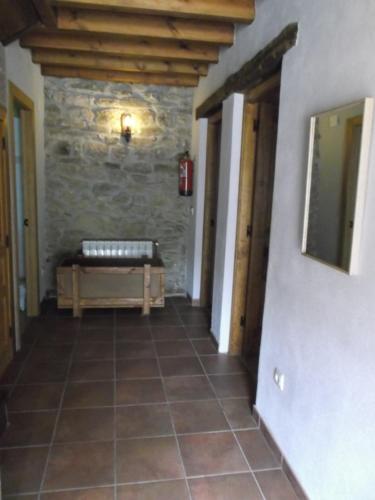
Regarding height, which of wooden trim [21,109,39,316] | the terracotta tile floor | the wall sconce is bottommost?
the terracotta tile floor

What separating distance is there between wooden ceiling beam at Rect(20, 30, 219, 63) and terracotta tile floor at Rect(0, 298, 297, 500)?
2.59 meters

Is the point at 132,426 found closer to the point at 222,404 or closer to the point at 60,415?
the point at 60,415

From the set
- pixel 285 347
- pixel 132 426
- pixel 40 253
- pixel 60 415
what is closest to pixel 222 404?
pixel 132 426

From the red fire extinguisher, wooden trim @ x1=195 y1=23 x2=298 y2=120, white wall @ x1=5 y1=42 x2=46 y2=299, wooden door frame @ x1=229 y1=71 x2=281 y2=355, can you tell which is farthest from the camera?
the red fire extinguisher

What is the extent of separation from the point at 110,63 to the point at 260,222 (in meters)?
2.25

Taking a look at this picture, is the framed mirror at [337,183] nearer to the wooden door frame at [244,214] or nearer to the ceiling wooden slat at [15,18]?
the wooden door frame at [244,214]

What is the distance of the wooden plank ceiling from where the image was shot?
8.52ft

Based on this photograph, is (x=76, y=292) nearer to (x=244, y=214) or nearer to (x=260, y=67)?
(x=244, y=214)

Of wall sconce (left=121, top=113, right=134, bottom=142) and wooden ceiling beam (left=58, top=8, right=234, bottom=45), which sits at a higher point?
wooden ceiling beam (left=58, top=8, right=234, bottom=45)

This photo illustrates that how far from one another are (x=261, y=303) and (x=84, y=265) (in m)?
1.85

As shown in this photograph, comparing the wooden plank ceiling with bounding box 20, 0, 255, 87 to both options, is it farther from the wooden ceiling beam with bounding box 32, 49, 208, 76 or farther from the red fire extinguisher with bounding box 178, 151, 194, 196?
the red fire extinguisher with bounding box 178, 151, 194, 196

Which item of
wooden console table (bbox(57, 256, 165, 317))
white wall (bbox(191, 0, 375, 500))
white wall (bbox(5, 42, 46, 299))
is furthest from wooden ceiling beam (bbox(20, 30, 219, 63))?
wooden console table (bbox(57, 256, 165, 317))

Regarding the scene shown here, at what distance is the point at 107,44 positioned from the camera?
3.43 m

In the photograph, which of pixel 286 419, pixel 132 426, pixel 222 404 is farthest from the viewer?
pixel 222 404
